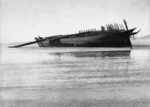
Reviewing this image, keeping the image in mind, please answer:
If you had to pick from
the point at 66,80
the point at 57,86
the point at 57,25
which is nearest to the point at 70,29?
the point at 57,25

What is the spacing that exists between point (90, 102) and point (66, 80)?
4.07 feet

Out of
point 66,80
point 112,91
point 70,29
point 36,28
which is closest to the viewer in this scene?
point 112,91

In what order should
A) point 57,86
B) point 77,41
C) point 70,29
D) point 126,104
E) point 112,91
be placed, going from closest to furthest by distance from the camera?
point 126,104 → point 112,91 → point 57,86 → point 70,29 → point 77,41

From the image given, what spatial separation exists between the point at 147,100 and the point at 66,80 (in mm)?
1396

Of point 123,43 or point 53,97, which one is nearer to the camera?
point 53,97

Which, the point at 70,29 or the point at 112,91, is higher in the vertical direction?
the point at 70,29

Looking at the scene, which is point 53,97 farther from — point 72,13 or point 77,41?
point 77,41

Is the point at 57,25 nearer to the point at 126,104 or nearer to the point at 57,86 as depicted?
the point at 57,86

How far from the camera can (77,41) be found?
36.2ft

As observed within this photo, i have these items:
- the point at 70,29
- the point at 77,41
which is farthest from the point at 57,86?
the point at 77,41

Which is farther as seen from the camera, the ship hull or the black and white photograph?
the ship hull

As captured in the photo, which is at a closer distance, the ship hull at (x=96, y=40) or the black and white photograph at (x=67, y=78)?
the black and white photograph at (x=67, y=78)

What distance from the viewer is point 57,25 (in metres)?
4.92

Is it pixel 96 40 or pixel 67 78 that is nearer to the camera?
pixel 67 78
